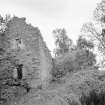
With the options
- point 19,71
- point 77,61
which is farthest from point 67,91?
point 77,61

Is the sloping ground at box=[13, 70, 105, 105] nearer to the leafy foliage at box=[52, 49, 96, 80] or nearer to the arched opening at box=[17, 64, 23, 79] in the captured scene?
the arched opening at box=[17, 64, 23, 79]

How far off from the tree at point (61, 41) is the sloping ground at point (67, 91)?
1613 cm

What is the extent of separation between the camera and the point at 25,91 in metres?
17.3

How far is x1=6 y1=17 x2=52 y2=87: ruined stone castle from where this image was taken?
17.9 metres

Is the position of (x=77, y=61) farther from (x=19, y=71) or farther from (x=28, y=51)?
(x=19, y=71)

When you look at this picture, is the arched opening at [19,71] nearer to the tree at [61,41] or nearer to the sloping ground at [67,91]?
the sloping ground at [67,91]

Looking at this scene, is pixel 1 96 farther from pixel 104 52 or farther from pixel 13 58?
pixel 104 52

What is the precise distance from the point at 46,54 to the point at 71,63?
22.0 feet

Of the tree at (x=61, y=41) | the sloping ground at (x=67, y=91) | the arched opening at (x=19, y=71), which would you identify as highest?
the tree at (x=61, y=41)

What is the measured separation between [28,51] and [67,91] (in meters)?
5.23

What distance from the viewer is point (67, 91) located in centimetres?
1659

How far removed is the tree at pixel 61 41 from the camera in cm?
3638

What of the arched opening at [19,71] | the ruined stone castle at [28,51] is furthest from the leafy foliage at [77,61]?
the arched opening at [19,71]

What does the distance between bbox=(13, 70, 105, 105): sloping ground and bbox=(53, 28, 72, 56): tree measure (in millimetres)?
16125
